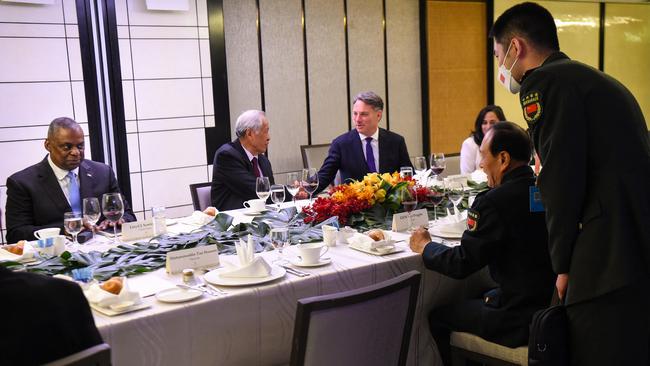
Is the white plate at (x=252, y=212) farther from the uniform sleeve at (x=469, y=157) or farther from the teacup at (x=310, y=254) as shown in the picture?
the uniform sleeve at (x=469, y=157)

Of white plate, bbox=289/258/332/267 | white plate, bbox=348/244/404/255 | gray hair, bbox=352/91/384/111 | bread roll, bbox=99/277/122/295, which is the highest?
gray hair, bbox=352/91/384/111

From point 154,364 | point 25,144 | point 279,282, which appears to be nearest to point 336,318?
point 279,282

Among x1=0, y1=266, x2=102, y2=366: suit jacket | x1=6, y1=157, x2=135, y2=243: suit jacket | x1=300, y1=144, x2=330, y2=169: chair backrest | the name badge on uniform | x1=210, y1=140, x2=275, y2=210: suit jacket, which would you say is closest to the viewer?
x1=0, y1=266, x2=102, y2=366: suit jacket

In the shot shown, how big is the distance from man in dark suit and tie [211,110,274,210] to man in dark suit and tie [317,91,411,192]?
2.28 ft

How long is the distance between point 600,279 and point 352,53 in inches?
195

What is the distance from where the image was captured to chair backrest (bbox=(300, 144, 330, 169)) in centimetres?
587

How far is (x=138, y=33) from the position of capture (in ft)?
16.5

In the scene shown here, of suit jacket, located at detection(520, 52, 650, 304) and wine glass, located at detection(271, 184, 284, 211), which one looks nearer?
suit jacket, located at detection(520, 52, 650, 304)

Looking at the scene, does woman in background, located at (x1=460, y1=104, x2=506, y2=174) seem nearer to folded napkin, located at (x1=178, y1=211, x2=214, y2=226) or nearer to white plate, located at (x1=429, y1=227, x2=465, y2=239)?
white plate, located at (x1=429, y1=227, x2=465, y2=239)

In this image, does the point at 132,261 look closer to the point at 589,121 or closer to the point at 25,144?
the point at 589,121

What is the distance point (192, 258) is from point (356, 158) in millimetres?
2587

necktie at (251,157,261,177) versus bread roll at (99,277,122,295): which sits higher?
necktie at (251,157,261,177)

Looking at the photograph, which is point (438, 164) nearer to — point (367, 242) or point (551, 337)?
point (367, 242)

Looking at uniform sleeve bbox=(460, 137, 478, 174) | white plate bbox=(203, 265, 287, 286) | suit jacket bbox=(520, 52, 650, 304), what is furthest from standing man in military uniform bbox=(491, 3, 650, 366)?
uniform sleeve bbox=(460, 137, 478, 174)
